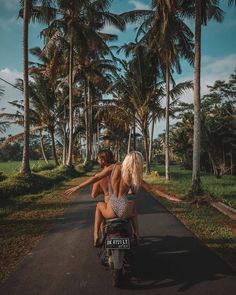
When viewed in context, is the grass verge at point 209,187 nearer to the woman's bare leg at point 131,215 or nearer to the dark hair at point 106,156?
the woman's bare leg at point 131,215

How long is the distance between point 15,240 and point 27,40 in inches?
495

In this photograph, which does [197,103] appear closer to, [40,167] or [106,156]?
[106,156]

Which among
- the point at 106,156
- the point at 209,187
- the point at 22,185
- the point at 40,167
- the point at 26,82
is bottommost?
the point at 209,187

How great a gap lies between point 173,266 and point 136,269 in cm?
58

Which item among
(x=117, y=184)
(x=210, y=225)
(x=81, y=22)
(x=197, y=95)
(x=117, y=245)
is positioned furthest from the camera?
(x=81, y=22)

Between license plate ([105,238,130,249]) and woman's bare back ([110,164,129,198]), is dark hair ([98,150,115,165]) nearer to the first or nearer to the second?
woman's bare back ([110,164,129,198])

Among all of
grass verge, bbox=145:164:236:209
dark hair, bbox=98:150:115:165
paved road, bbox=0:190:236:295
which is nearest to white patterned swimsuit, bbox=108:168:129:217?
dark hair, bbox=98:150:115:165

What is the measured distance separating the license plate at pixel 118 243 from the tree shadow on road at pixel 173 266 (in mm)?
508

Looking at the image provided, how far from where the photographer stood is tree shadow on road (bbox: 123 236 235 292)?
4.92m

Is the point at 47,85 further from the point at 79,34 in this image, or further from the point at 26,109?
the point at 26,109

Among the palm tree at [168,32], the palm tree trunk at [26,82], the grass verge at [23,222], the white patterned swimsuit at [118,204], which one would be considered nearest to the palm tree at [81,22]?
the palm tree at [168,32]

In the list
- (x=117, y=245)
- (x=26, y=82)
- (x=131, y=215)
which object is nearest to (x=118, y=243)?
(x=117, y=245)

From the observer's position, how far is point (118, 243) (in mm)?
4941

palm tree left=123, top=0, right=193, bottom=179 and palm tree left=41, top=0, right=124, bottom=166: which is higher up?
palm tree left=41, top=0, right=124, bottom=166
